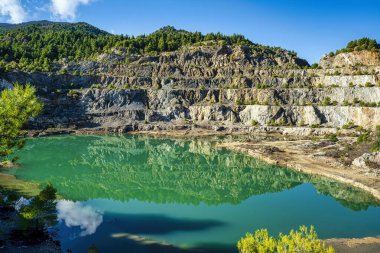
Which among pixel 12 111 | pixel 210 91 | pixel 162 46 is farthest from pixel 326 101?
pixel 12 111

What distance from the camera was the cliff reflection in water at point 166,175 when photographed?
148 feet

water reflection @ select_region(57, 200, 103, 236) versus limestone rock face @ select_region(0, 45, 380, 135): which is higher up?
limestone rock face @ select_region(0, 45, 380, 135)

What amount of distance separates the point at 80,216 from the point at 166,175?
75.2 ft

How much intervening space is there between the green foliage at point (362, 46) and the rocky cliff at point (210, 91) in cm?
242

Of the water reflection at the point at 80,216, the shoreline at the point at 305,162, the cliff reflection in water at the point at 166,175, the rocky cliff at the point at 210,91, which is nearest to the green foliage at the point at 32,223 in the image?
the water reflection at the point at 80,216

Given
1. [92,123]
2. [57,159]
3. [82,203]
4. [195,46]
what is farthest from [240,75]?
[82,203]

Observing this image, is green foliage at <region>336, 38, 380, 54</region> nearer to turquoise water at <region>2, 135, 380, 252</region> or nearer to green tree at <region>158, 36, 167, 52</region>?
green tree at <region>158, 36, 167, 52</region>

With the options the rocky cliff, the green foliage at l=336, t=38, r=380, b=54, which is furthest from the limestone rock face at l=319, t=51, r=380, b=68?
the green foliage at l=336, t=38, r=380, b=54

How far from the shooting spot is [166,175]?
2233 inches

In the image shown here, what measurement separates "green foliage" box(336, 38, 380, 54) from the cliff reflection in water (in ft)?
197

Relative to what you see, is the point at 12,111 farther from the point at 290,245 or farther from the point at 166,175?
the point at 166,175

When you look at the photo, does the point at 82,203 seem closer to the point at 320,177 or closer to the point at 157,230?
the point at 157,230

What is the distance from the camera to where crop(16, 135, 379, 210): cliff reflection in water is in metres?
45.0

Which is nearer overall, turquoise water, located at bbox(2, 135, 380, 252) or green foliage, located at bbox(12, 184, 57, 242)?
green foliage, located at bbox(12, 184, 57, 242)
